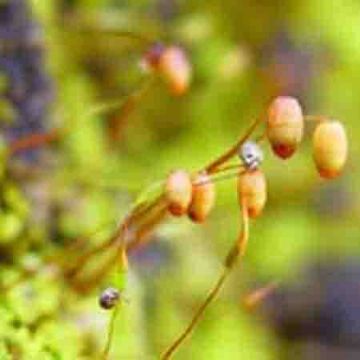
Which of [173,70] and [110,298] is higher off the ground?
[173,70]

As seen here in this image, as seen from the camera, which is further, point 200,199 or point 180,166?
point 180,166

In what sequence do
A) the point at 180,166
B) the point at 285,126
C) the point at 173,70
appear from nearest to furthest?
the point at 285,126 → the point at 173,70 → the point at 180,166

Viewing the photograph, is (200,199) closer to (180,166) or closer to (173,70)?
(173,70)

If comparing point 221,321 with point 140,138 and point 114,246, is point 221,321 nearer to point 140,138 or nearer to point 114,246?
point 140,138

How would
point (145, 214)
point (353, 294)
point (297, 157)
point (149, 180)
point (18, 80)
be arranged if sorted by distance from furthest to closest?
1. point (353, 294)
2. point (297, 157)
3. point (149, 180)
4. point (18, 80)
5. point (145, 214)

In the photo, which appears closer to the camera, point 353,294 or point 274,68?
point 274,68

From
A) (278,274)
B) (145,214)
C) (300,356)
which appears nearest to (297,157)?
(278,274)

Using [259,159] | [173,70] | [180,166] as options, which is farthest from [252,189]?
[180,166]

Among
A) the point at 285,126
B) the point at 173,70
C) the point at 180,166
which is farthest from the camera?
the point at 180,166
